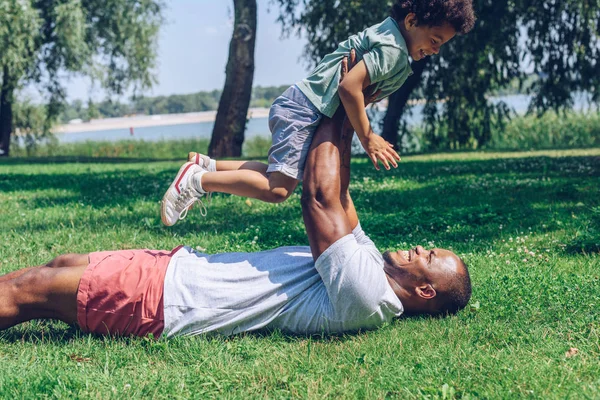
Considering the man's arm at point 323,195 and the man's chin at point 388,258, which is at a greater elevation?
the man's arm at point 323,195

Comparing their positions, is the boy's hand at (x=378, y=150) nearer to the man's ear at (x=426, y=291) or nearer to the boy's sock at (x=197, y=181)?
the man's ear at (x=426, y=291)

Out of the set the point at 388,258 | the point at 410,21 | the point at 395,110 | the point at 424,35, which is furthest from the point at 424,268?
the point at 395,110

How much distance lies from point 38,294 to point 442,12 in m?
3.03

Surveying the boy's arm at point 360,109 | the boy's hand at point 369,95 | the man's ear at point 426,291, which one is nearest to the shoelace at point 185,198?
the boy's arm at point 360,109

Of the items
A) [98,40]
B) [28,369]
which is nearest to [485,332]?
[28,369]

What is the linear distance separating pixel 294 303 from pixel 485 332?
3.64 feet

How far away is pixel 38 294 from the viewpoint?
3645 mm

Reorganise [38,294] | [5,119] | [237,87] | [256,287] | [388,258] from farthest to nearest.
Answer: [5,119], [237,87], [388,258], [256,287], [38,294]

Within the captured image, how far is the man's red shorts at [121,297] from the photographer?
366 cm

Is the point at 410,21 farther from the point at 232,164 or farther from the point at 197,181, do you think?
the point at 197,181

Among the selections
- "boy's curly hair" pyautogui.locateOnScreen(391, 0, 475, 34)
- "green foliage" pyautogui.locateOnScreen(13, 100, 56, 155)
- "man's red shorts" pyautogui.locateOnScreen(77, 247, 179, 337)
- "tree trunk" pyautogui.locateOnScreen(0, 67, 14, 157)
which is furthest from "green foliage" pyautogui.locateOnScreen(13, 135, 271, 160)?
"man's red shorts" pyautogui.locateOnScreen(77, 247, 179, 337)

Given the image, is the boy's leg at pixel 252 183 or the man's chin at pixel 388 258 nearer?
the man's chin at pixel 388 258

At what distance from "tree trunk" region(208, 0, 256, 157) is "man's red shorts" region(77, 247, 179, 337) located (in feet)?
49.7

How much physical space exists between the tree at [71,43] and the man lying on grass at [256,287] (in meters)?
17.8
